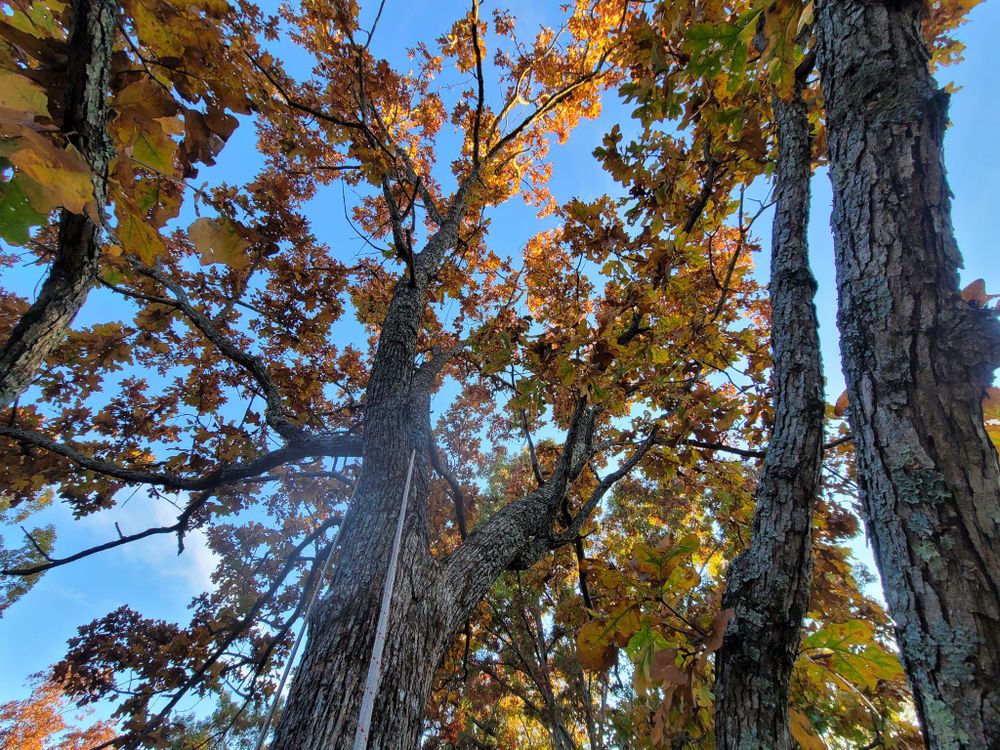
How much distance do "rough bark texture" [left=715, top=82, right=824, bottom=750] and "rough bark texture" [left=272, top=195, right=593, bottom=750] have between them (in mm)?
1144

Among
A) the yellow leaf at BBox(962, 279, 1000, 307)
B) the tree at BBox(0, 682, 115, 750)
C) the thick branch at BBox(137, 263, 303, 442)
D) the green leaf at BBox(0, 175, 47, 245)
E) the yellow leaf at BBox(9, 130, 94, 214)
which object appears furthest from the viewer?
the tree at BBox(0, 682, 115, 750)

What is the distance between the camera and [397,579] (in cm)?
177

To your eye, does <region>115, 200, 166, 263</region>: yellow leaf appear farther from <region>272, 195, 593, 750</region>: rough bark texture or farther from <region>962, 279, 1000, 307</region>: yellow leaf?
<region>962, 279, 1000, 307</region>: yellow leaf

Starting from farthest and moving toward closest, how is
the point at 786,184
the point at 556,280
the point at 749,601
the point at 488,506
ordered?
the point at 488,506 < the point at 556,280 < the point at 786,184 < the point at 749,601

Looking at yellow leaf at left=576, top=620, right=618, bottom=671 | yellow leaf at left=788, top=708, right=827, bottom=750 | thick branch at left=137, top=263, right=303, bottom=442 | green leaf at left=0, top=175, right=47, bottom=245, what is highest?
thick branch at left=137, top=263, right=303, bottom=442

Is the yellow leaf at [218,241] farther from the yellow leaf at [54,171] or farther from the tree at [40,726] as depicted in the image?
the tree at [40,726]

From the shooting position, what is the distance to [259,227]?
3.83 meters

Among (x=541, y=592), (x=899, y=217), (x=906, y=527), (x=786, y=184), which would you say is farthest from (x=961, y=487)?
(x=541, y=592)

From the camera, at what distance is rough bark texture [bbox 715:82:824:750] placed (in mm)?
990

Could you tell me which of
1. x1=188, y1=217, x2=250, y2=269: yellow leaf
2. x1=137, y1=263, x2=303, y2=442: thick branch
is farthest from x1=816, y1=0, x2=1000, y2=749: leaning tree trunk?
x1=137, y1=263, x2=303, y2=442: thick branch

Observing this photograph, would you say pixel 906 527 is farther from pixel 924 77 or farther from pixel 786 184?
pixel 786 184

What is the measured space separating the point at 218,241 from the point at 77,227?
1.74ft

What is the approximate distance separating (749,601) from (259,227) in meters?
4.58

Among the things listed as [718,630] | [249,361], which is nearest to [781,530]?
[718,630]
